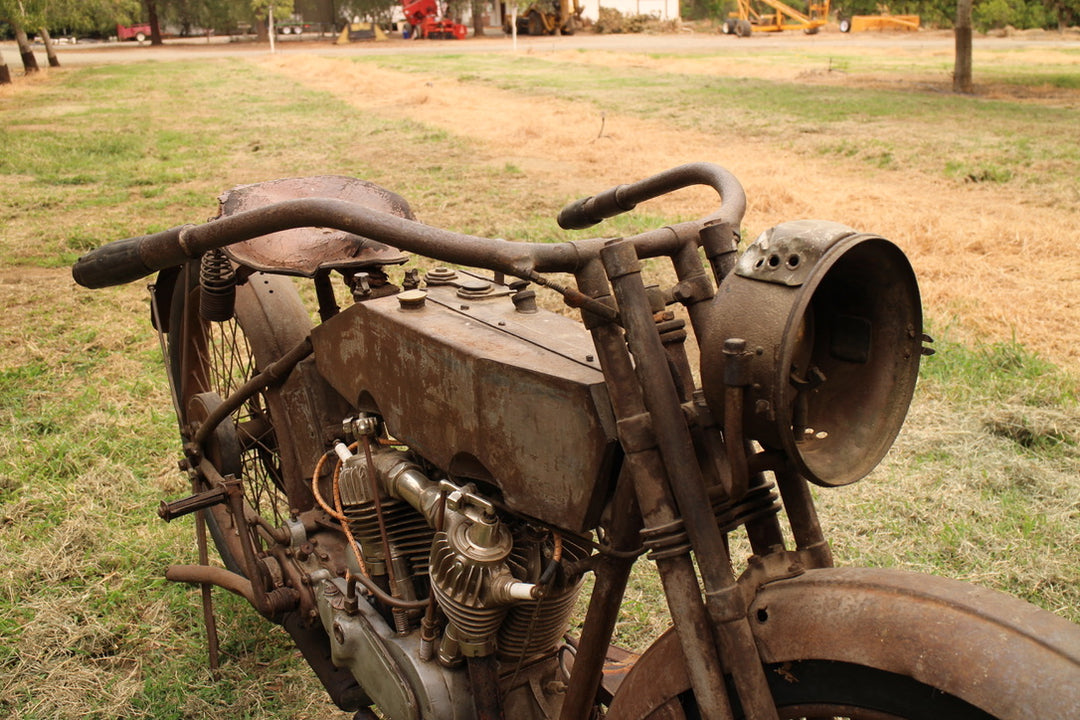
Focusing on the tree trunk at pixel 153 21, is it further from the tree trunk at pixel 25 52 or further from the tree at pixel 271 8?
the tree trunk at pixel 25 52

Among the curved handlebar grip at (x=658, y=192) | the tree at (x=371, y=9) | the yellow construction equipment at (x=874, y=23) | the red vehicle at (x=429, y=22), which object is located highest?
the tree at (x=371, y=9)

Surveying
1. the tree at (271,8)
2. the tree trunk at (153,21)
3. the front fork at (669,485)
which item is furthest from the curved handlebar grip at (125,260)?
the tree trunk at (153,21)

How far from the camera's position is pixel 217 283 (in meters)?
2.78

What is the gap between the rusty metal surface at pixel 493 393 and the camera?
69.0 inches

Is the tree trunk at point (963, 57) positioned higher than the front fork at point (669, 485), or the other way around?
the tree trunk at point (963, 57)

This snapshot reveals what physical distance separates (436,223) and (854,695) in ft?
24.0

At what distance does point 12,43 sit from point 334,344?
46357 mm

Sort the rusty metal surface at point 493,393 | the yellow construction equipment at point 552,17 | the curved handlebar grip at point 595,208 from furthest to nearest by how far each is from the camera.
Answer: the yellow construction equipment at point 552,17
the curved handlebar grip at point 595,208
the rusty metal surface at point 493,393

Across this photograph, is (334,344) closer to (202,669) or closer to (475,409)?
(475,409)

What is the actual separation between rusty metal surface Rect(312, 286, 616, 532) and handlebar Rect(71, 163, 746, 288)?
24 centimetres

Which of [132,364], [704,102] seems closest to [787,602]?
[132,364]

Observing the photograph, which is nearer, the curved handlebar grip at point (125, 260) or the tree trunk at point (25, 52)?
the curved handlebar grip at point (125, 260)

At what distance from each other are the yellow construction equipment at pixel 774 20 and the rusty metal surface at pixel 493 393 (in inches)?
1649

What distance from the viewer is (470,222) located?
8.28 meters
